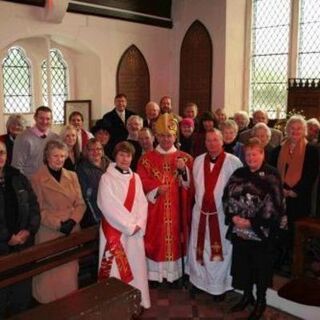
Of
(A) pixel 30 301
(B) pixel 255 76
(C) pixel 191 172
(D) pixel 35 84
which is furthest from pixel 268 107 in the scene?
(A) pixel 30 301

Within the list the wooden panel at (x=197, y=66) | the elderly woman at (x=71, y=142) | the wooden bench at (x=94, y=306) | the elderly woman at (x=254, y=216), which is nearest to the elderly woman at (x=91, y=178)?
the elderly woman at (x=71, y=142)

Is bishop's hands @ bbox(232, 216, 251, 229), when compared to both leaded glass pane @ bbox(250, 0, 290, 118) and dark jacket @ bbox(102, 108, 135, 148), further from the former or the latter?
leaded glass pane @ bbox(250, 0, 290, 118)

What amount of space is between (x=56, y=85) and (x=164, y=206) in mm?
5455

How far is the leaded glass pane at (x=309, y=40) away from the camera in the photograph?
27.1 feet

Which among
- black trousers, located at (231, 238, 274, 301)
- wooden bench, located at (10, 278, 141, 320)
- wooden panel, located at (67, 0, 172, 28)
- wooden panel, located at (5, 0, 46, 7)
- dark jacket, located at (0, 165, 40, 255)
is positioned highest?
wooden panel, located at (67, 0, 172, 28)

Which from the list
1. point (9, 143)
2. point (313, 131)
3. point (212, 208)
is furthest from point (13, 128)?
point (313, 131)

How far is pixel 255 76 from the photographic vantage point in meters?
9.27

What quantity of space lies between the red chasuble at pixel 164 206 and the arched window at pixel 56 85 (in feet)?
15.6

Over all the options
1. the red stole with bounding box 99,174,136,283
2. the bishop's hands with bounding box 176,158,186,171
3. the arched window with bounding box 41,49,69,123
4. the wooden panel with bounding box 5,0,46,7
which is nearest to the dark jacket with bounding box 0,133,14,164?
the red stole with bounding box 99,174,136,283

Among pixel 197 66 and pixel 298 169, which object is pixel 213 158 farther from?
pixel 197 66

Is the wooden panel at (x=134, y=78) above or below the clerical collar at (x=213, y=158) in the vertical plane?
above

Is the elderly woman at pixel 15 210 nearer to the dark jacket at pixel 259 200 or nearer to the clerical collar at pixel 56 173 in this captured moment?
the clerical collar at pixel 56 173

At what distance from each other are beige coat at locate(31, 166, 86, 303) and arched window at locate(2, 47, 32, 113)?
5073 millimetres

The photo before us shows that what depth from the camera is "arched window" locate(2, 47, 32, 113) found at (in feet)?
26.8
